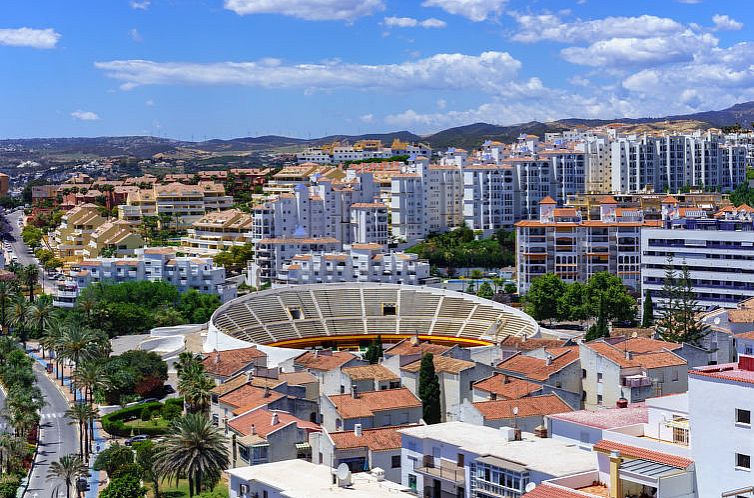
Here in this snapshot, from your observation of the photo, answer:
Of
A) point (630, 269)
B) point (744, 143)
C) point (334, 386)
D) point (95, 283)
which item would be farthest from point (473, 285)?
point (744, 143)

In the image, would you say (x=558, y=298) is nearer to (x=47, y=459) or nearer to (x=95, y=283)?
(x=95, y=283)

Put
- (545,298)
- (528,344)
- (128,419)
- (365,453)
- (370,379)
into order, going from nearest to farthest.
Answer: (365,453) → (370,379) → (528,344) → (128,419) → (545,298)

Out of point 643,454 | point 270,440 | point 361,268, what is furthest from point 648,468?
point 361,268

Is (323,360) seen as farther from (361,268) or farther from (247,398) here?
(361,268)

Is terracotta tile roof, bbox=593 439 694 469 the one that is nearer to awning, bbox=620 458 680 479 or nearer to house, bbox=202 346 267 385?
awning, bbox=620 458 680 479

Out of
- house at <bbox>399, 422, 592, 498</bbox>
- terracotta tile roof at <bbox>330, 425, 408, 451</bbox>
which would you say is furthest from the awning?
terracotta tile roof at <bbox>330, 425, 408, 451</bbox>

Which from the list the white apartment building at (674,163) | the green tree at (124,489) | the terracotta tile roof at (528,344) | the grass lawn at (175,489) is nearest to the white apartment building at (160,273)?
the terracotta tile roof at (528,344)

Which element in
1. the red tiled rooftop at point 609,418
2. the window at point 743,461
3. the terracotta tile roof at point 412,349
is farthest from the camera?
the terracotta tile roof at point 412,349

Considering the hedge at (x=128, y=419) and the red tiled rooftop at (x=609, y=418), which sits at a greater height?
the red tiled rooftop at (x=609, y=418)

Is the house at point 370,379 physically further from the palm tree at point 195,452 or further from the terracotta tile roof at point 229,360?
the palm tree at point 195,452
